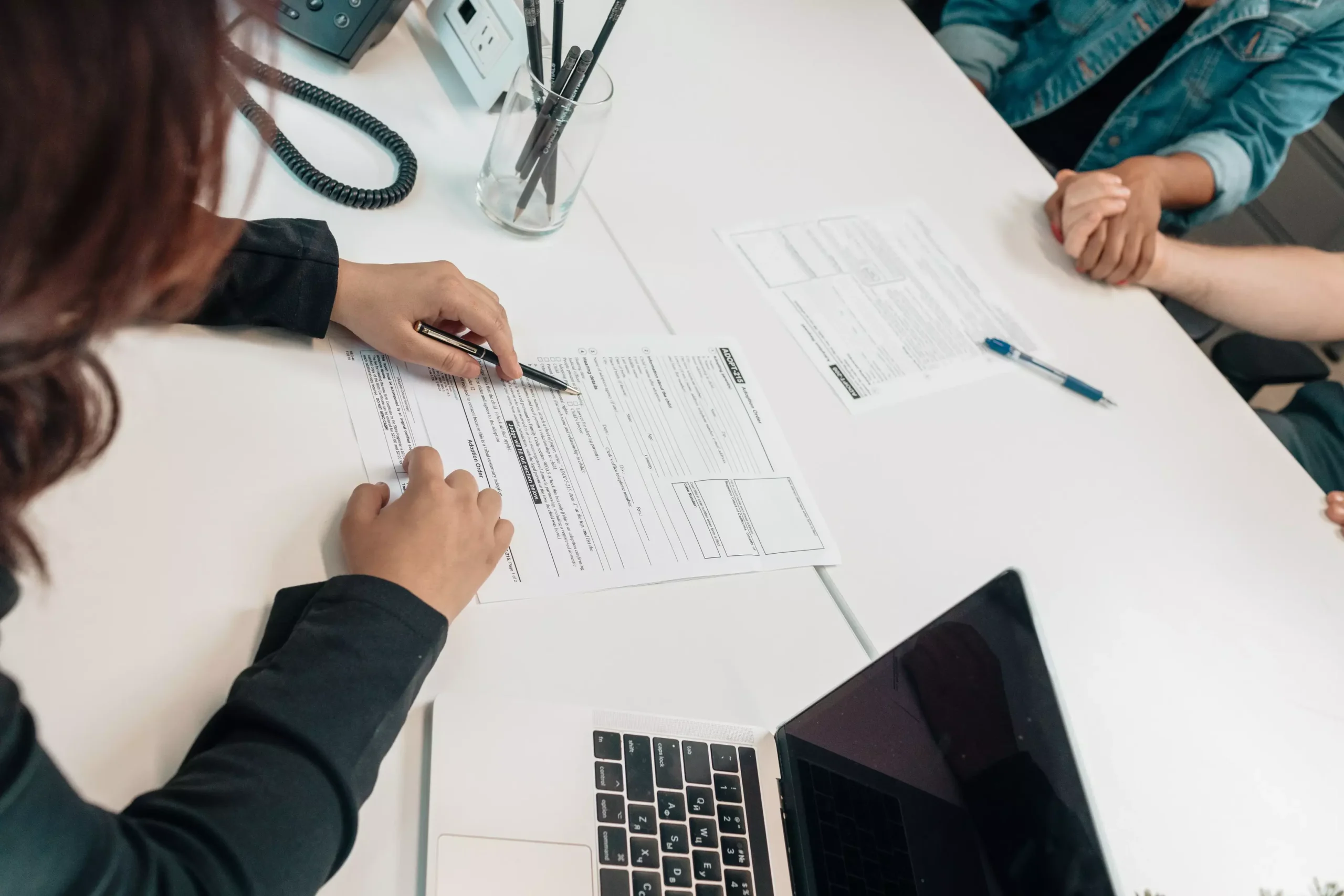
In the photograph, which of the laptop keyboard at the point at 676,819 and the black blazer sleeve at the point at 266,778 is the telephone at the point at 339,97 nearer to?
the black blazer sleeve at the point at 266,778

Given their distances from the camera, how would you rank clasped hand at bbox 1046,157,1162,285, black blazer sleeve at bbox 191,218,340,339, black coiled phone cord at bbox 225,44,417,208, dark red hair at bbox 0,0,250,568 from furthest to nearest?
clasped hand at bbox 1046,157,1162,285, black coiled phone cord at bbox 225,44,417,208, black blazer sleeve at bbox 191,218,340,339, dark red hair at bbox 0,0,250,568

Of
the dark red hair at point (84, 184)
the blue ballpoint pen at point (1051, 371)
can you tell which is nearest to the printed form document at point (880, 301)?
the blue ballpoint pen at point (1051, 371)

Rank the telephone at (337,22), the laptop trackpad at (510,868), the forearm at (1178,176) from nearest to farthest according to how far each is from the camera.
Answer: the laptop trackpad at (510,868) → the telephone at (337,22) → the forearm at (1178,176)

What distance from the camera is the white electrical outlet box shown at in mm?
953

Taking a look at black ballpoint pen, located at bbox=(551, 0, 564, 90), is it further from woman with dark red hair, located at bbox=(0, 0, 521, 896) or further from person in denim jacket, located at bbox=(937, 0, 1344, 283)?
person in denim jacket, located at bbox=(937, 0, 1344, 283)

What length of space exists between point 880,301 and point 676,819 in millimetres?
684

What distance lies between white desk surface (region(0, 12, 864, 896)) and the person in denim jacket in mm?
840

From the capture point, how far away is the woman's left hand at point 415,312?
74 cm

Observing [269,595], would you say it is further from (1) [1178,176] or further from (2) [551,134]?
(1) [1178,176]

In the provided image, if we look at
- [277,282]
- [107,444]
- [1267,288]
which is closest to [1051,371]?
[1267,288]

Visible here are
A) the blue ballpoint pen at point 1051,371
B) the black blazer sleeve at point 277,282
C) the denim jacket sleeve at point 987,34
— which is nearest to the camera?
the black blazer sleeve at point 277,282

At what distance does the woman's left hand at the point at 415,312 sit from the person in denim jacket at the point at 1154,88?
88 cm

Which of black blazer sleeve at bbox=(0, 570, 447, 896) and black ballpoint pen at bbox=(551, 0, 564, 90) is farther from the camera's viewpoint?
black ballpoint pen at bbox=(551, 0, 564, 90)

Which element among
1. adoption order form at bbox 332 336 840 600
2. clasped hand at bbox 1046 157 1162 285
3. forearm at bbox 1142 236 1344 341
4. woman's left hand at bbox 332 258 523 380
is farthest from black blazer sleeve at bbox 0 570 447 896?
forearm at bbox 1142 236 1344 341
